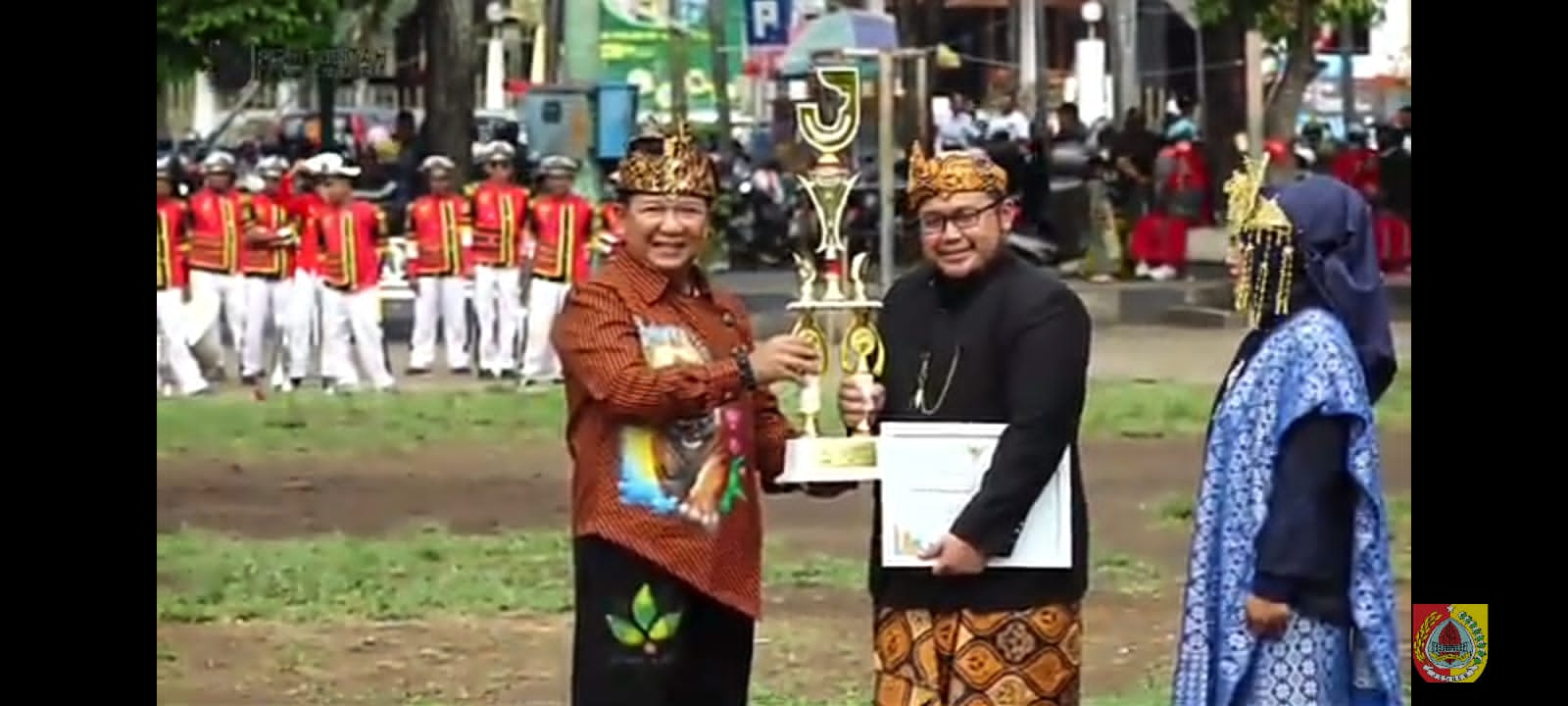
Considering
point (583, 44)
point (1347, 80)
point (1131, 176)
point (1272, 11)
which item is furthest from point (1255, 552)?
point (1347, 80)

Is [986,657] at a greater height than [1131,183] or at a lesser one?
lesser

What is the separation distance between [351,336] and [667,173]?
14.4 m

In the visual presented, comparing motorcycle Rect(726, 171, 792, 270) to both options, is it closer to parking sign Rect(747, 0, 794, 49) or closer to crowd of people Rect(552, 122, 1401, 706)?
parking sign Rect(747, 0, 794, 49)

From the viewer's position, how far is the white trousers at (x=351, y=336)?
20.8 m

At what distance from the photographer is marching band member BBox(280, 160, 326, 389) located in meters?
21.1

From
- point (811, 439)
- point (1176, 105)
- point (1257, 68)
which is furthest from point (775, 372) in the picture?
point (1176, 105)

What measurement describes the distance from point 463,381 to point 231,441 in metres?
4.04

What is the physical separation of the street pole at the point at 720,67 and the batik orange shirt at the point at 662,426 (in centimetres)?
2723

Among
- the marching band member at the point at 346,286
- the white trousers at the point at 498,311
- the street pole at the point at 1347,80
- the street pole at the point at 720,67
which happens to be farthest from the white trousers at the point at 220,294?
the street pole at the point at 1347,80

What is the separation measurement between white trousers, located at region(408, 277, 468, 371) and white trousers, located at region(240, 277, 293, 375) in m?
1.13

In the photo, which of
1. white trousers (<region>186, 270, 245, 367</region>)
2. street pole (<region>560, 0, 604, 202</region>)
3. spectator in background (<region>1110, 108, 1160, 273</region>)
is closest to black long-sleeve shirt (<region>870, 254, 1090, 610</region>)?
white trousers (<region>186, 270, 245, 367</region>)

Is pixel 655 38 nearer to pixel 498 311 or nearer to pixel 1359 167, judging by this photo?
pixel 1359 167

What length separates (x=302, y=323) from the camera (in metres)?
21.0
